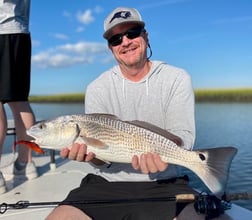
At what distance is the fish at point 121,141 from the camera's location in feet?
8.55

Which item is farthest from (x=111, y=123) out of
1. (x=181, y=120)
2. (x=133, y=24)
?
(x=133, y=24)

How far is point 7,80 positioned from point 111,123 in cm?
176

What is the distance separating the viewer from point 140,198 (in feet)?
9.41

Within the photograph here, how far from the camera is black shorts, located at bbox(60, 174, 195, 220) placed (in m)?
2.78

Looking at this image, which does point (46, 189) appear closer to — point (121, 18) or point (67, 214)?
point (67, 214)

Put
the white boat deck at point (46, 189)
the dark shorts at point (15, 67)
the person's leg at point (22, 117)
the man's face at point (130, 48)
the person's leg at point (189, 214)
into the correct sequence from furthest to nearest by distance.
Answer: the person's leg at point (22, 117) → the dark shorts at point (15, 67) → the white boat deck at point (46, 189) → the man's face at point (130, 48) → the person's leg at point (189, 214)

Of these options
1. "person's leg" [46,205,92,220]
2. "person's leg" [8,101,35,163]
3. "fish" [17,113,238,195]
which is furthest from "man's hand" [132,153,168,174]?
"person's leg" [8,101,35,163]

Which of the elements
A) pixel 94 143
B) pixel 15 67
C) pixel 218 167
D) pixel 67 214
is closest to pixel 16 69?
pixel 15 67

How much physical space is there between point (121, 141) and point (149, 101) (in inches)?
22.6

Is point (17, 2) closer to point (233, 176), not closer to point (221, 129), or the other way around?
point (233, 176)

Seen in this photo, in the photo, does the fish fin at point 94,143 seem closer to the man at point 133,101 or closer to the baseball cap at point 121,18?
the man at point 133,101

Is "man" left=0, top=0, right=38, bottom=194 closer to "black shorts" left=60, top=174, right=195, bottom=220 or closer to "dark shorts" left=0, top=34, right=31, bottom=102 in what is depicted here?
"dark shorts" left=0, top=34, right=31, bottom=102

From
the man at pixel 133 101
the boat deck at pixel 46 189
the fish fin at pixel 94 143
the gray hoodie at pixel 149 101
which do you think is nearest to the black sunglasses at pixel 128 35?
the man at pixel 133 101

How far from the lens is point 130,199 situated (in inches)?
110
